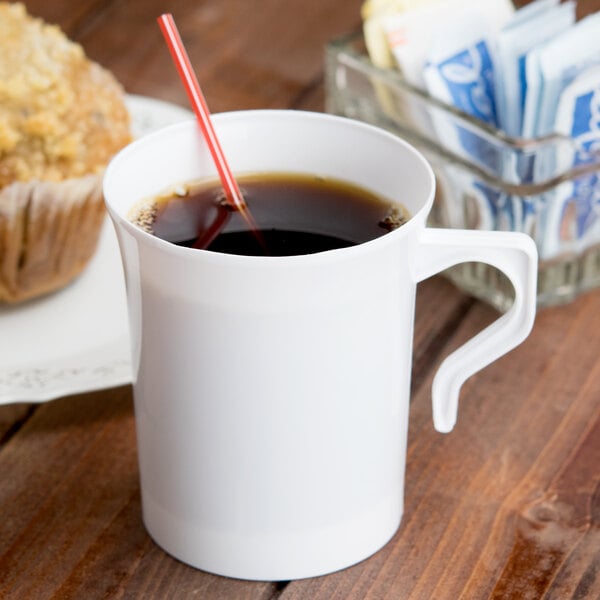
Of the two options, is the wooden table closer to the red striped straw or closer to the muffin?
the muffin

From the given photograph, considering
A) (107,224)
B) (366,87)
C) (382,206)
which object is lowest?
(107,224)

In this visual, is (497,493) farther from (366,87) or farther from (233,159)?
(366,87)

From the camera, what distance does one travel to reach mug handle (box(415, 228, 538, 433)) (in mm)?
692

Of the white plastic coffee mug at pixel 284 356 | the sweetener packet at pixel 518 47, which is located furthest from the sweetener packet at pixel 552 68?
the white plastic coffee mug at pixel 284 356

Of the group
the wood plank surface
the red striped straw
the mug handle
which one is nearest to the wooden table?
the wood plank surface

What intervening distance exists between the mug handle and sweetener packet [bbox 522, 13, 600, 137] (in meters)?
0.34

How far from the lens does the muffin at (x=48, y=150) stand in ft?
3.22

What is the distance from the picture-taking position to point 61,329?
1.03 m

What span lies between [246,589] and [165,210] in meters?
0.25

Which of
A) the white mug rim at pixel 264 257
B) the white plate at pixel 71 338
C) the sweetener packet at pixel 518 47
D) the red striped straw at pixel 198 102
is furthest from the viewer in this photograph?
the sweetener packet at pixel 518 47

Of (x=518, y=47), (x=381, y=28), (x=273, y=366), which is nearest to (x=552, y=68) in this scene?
(x=518, y=47)

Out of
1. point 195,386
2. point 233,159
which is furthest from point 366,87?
point 195,386

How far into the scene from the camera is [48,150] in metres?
1.00

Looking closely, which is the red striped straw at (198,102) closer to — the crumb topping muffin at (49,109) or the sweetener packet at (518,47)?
the crumb topping muffin at (49,109)
